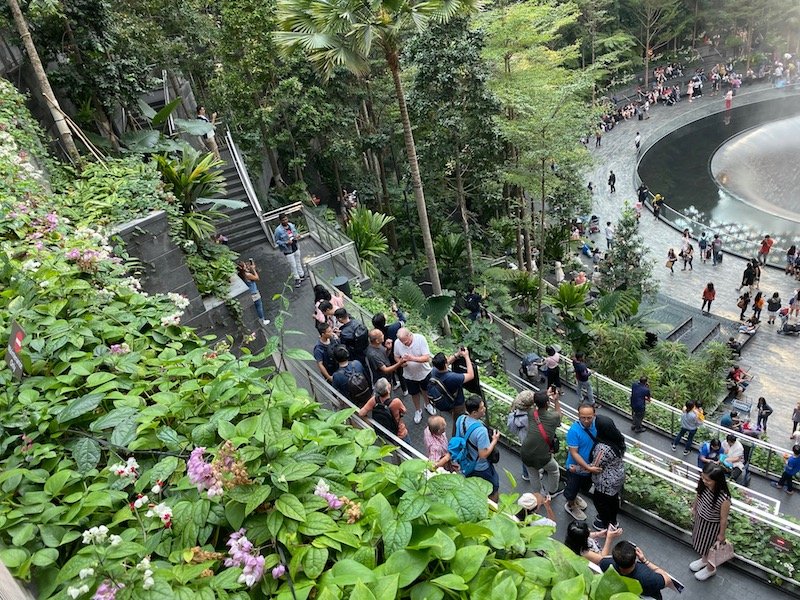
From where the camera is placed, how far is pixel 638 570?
159 inches

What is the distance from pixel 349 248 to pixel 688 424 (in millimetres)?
6742

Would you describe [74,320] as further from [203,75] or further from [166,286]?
[203,75]

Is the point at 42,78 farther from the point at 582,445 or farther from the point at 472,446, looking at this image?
the point at 582,445

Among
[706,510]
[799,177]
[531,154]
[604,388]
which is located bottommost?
[799,177]

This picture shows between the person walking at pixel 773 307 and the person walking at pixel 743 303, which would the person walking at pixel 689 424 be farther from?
the person walking at pixel 743 303

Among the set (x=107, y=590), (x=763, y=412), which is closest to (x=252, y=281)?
(x=107, y=590)

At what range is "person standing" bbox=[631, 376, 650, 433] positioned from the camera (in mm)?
9748

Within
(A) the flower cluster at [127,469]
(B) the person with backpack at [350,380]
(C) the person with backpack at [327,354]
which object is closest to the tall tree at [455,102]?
(C) the person with backpack at [327,354]

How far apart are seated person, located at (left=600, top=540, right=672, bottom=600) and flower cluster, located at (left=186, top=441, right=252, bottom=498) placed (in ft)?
8.38

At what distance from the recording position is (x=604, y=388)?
1163cm

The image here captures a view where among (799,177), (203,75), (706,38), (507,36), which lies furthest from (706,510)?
(706,38)

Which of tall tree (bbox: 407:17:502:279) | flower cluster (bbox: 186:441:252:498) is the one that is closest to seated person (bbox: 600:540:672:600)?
flower cluster (bbox: 186:441:252:498)

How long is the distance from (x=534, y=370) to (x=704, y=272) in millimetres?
14569

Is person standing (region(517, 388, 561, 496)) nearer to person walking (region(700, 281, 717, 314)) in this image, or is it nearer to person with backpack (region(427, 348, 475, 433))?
person with backpack (region(427, 348, 475, 433))
